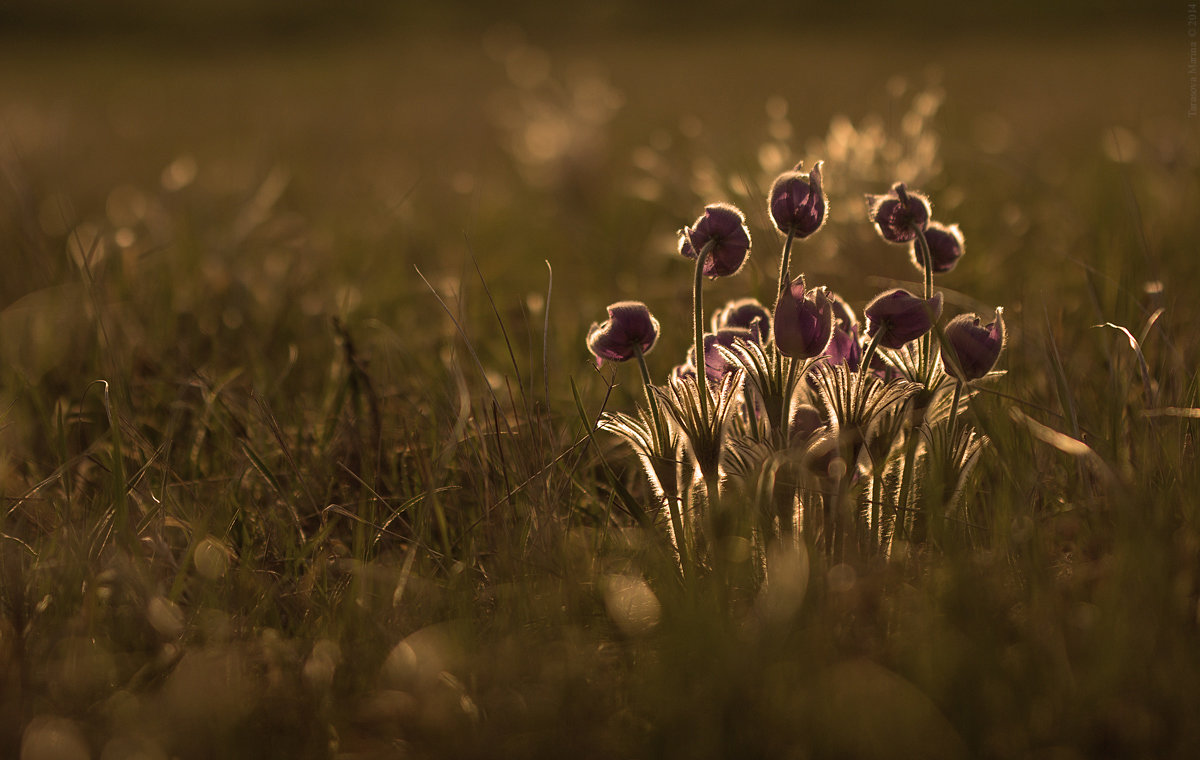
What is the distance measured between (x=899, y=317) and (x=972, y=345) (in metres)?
0.09

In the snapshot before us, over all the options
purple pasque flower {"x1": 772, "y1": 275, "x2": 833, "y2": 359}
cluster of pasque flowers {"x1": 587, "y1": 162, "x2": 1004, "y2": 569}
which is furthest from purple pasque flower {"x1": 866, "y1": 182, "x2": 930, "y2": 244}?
purple pasque flower {"x1": 772, "y1": 275, "x2": 833, "y2": 359}

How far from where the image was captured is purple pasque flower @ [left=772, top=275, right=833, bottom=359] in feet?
3.95

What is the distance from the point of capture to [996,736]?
972mm

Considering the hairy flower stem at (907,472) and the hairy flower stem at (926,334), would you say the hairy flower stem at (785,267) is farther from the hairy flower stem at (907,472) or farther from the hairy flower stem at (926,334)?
the hairy flower stem at (907,472)

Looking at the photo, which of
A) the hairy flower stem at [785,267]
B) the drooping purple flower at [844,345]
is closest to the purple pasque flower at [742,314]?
the drooping purple flower at [844,345]

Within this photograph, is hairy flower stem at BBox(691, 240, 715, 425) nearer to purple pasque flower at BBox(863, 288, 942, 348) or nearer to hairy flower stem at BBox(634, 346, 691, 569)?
hairy flower stem at BBox(634, 346, 691, 569)

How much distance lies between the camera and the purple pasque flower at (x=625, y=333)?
1.35m

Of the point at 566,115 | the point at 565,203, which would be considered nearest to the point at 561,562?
the point at 565,203

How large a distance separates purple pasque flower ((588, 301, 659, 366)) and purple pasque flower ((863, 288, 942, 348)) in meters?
0.28

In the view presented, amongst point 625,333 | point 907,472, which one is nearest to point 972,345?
point 907,472

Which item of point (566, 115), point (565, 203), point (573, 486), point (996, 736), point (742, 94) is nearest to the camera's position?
point (996, 736)

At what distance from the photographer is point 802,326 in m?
1.21

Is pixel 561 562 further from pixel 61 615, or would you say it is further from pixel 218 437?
pixel 218 437

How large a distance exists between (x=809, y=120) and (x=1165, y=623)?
253 inches
